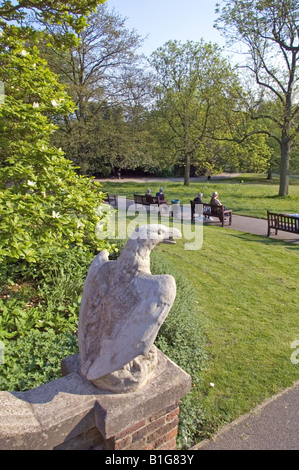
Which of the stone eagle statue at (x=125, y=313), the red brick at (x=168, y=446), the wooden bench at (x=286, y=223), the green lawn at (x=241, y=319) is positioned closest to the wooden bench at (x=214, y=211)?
the wooden bench at (x=286, y=223)

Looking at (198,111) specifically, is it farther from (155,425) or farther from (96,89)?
(155,425)

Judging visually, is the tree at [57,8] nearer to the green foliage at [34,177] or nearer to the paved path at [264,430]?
the green foliage at [34,177]

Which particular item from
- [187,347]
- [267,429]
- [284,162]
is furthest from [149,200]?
[267,429]

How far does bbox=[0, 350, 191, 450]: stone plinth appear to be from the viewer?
220cm

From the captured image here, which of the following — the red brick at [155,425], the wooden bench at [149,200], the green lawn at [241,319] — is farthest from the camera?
the wooden bench at [149,200]

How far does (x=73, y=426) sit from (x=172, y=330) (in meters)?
2.34

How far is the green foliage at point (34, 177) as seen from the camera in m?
4.20

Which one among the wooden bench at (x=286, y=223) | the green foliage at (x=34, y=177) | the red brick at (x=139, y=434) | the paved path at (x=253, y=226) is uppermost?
the green foliage at (x=34, y=177)

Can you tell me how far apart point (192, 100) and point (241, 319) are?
21.1 metres

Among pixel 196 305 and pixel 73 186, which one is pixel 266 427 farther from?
pixel 73 186

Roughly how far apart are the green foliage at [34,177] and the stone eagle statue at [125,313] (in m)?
1.69

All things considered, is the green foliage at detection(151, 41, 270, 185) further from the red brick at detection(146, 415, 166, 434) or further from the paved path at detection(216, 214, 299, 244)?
the red brick at detection(146, 415, 166, 434)
